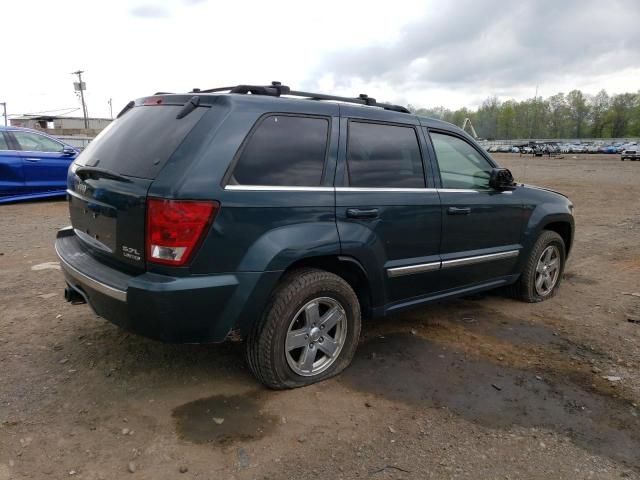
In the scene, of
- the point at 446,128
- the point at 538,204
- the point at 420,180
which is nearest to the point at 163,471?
the point at 420,180

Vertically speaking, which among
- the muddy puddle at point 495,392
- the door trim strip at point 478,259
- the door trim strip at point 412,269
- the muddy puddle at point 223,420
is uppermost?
the door trim strip at point 412,269

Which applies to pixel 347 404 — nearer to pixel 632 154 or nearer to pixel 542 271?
pixel 542 271

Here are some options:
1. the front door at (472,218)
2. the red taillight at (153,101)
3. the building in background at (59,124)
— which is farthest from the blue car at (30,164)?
the building in background at (59,124)

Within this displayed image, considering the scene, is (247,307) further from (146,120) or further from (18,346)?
(18,346)

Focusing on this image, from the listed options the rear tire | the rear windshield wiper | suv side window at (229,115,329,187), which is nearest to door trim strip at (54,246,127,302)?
the rear windshield wiper

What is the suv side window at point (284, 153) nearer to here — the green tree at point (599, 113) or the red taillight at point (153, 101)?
the red taillight at point (153, 101)

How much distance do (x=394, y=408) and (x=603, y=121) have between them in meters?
135

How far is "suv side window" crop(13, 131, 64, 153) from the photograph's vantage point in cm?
1018

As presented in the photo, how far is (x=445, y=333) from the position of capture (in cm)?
432

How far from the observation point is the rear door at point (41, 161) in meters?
10.2

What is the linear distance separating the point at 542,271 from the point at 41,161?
9609 mm

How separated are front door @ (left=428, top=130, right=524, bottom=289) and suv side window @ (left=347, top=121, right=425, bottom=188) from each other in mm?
276

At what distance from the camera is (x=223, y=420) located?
293cm

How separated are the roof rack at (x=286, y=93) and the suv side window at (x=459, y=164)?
1.41 ft
